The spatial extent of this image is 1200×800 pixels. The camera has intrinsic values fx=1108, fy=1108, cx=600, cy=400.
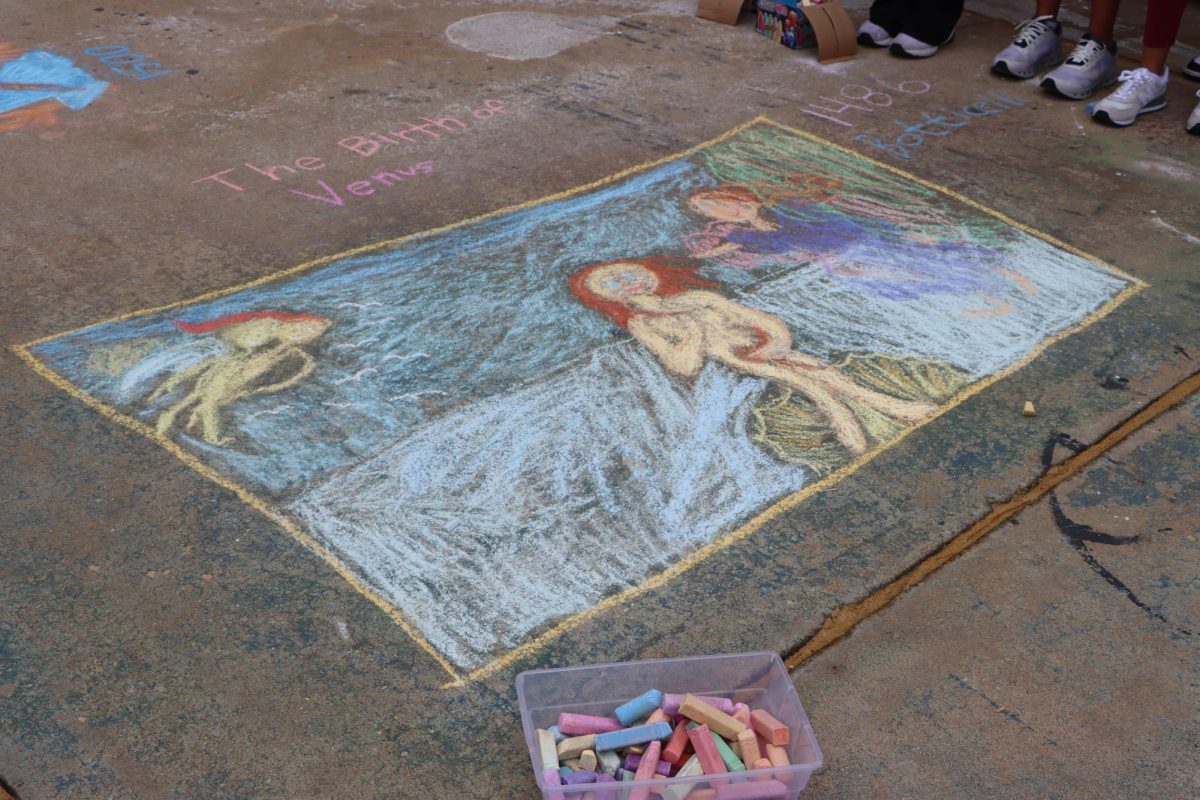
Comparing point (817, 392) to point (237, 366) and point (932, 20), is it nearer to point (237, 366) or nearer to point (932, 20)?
point (237, 366)

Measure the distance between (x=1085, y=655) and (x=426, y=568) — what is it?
1507 millimetres

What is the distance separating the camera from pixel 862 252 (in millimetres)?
3953

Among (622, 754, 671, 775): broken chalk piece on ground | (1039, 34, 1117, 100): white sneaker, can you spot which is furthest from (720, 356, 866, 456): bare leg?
(1039, 34, 1117, 100): white sneaker

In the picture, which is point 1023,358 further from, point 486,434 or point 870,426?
point 486,434

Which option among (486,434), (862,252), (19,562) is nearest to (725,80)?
(862,252)

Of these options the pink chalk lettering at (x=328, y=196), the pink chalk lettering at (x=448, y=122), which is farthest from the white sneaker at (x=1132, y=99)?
the pink chalk lettering at (x=328, y=196)

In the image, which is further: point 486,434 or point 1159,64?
point 1159,64

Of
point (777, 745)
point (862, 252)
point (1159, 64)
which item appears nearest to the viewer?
point (777, 745)

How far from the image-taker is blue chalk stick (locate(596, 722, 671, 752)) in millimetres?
2080

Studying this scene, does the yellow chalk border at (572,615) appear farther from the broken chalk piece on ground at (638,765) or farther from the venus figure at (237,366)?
the broken chalk piece on ground at (638,765)

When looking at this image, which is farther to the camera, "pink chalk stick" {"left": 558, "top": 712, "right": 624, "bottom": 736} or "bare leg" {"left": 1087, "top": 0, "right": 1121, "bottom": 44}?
"bare leg" {"left": 1087, "top": 0, "right": 1121, "bottom": 44}

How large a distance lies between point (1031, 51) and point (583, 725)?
4527 millimetres

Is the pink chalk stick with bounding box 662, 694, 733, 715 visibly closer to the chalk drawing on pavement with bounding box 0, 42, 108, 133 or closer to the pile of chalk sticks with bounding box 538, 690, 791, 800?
the pile of chalk sticks with bounding box 538, 690, 791, 800

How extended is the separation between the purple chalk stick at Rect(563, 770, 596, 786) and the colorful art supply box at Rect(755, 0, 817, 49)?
14.7 ft
